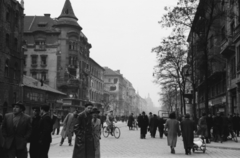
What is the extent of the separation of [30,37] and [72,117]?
164 feet

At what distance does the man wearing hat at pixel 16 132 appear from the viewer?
8148 millimetres

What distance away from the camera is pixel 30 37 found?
64.9m

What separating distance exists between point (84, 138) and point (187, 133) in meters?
7.10

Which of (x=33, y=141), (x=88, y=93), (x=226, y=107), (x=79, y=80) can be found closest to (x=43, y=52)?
(x=79, y=80)

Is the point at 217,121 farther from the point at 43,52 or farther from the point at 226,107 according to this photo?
the point at 43,52

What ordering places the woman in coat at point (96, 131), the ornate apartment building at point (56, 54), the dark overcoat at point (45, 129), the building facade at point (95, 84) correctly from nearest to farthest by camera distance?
the woman in coat at point (96, 131) < the dark overcoat at point (45, 129) < the ornate apartment building at point (56, 54) < the building facade at point (95, 84)

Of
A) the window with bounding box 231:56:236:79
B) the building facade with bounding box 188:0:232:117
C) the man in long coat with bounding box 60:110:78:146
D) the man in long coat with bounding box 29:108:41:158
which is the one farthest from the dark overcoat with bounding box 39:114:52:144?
the window with bounding box 231:56:236:79

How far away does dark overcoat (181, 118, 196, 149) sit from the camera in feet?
46.1

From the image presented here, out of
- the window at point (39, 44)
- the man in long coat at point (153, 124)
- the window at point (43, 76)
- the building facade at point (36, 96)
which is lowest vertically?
the man in long coat at point (153, 124)

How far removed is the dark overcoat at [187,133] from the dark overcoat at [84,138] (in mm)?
6684

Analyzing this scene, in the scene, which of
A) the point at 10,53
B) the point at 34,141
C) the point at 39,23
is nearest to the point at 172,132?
the point at 34,141

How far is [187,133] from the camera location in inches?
563

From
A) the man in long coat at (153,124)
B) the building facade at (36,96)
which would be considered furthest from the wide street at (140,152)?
the building facade at (36,96)

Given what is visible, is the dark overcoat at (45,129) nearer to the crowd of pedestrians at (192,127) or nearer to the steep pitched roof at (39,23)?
the crowd of pedestrians at (192,127)
